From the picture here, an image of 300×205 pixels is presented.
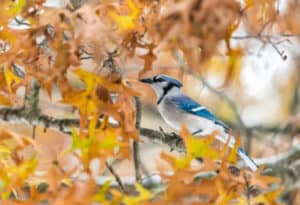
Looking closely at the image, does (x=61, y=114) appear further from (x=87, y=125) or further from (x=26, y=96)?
(x=87, y=125)

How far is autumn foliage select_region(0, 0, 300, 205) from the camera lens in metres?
0.65

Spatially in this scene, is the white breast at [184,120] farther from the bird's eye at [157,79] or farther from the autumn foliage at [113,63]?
the autumn foliage at [113,63]

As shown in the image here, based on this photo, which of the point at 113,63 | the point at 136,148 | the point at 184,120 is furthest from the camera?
the point at 184,120

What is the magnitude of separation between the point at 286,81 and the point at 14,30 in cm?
126

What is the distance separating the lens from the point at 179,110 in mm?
1360

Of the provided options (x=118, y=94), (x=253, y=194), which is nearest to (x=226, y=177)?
(x=118, y=94)

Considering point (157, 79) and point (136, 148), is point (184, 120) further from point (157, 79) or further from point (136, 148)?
point (136, 148)

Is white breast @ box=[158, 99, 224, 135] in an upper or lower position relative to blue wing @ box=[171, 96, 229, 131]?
lower

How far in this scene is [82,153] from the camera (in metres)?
0.76

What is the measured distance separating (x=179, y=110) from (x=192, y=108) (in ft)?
0.09

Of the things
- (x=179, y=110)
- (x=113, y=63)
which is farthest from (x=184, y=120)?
(x=113, y=63)

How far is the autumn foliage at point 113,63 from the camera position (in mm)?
648

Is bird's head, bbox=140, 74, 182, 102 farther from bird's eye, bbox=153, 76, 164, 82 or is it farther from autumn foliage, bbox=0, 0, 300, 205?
autumn foliage, bbox=0, 0, 300, 205

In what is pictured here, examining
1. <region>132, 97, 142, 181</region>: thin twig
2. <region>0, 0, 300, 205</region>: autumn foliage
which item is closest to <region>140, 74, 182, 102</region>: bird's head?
<region>132, 97, 142, 181</region>: thin twig
